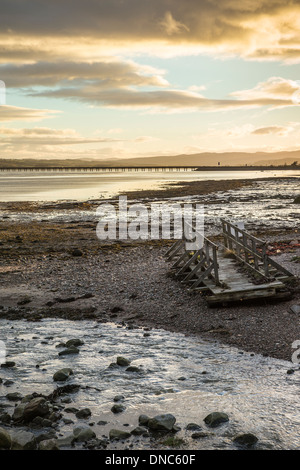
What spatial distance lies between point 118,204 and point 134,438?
4825cm

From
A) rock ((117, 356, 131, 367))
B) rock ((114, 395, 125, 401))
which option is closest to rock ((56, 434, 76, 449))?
rock ((114, 395, 125, 401))

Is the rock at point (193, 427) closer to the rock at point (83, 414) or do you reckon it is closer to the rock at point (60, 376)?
the rock at point (83, 414)

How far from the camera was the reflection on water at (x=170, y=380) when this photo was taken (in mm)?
8500

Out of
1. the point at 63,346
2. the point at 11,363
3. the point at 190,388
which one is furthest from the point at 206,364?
the point at 11,363

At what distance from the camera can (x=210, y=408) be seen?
355 inches

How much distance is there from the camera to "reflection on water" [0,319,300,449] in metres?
8.50

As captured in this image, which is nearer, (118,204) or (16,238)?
(16,238)

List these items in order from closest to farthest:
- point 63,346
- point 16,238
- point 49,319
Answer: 1. point 63,346
2. point 49,319
3. point 16,238

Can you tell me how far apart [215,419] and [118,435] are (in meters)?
1.89

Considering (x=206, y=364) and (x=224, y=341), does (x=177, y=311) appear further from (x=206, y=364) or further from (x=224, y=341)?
(x=206, y=364)

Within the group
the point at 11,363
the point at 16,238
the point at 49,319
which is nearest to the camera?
the point at 11,363

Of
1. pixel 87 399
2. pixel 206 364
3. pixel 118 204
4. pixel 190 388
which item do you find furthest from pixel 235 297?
pixel 118 204

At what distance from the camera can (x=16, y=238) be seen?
97.9 ft

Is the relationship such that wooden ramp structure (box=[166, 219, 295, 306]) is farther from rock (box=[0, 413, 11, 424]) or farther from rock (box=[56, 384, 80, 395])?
rock (box=[0, 413, 11, 424])
